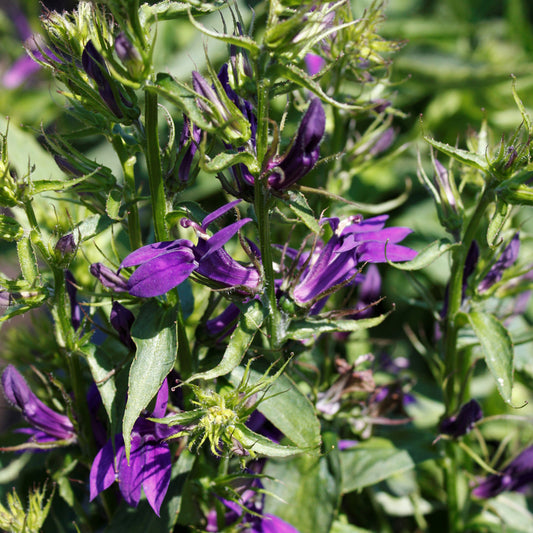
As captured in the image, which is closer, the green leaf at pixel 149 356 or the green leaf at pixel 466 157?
the green leaf at pixel 149 356

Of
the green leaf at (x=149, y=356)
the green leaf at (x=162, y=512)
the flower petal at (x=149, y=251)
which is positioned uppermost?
the flower petal at (x=149, y=251)

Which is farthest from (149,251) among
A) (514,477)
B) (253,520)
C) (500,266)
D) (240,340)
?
(514,477)

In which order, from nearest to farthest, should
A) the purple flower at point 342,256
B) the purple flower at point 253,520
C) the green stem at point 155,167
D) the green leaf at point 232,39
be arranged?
the green leaf at point 232,39
the green stem at point 155,167
the purple flower at point 342,256
the purple flower at point 253,520

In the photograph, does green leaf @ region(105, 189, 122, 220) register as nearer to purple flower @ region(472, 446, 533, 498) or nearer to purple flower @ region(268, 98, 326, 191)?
purple flower @ region(268, 98, 326, 191)

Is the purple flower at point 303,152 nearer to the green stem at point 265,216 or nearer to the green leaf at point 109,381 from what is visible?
the green stem at point 265,216

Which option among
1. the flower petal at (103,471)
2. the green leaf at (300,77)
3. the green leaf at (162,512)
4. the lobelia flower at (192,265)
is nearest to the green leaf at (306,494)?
the green leaf at (162,512)

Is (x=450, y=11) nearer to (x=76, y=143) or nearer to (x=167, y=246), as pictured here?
(x=76, y=143)

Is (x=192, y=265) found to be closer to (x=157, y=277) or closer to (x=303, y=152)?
(x=157, y=277)

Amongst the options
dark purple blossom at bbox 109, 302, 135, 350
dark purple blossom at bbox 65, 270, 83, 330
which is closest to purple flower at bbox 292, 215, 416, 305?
dark purple blossom at bbox 109, 302, 135, 350
